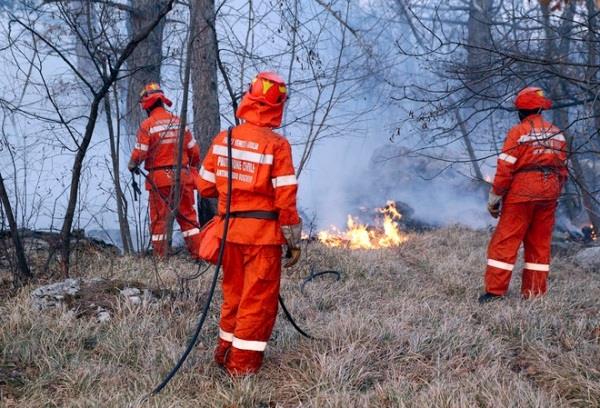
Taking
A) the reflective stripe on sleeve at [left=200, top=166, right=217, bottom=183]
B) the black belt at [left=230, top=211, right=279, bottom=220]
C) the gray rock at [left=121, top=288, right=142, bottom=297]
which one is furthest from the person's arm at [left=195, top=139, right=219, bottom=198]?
the gray rock at [left=121, top=288, right=142, bottom=297]

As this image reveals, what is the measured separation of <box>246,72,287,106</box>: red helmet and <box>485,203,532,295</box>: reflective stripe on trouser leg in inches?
122

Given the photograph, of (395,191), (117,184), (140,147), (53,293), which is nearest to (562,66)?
(140,147)

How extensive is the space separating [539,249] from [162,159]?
4.01 m

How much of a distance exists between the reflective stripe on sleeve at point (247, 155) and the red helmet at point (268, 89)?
1.01ft

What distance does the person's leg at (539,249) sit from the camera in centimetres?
585

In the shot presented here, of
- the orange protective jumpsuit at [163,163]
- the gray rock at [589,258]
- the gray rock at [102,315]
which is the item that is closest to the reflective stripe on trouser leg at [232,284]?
the gray rock at [102,315]

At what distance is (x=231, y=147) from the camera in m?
3.58

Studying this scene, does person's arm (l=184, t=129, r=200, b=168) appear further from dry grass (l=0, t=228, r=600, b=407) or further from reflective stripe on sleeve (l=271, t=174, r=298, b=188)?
reflective stripe on sleeve (l=271, t=174, r=298, b=188)

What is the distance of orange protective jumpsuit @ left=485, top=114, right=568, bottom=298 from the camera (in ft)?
18.4

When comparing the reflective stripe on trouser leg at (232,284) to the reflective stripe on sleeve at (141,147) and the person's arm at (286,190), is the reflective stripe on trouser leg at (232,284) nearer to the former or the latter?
the person's arm at (286,190)

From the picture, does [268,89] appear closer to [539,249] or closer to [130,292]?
[130,292]

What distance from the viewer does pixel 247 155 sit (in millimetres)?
3541

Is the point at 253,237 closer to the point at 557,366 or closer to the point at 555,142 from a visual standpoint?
the point at 557,366

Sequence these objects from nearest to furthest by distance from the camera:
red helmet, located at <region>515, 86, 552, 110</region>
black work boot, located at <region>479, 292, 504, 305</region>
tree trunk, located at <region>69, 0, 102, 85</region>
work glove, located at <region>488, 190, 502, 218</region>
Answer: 1. tree trunk, located at <region>69, 0, 102, 85</region>
2. red helmet, located at <region>515, 86, 552, 110</region>
3. black work boot, located at <region>479, 292, 504, 305</region>
4. work glove, located at <region>488, 190, 502, 218</region>
